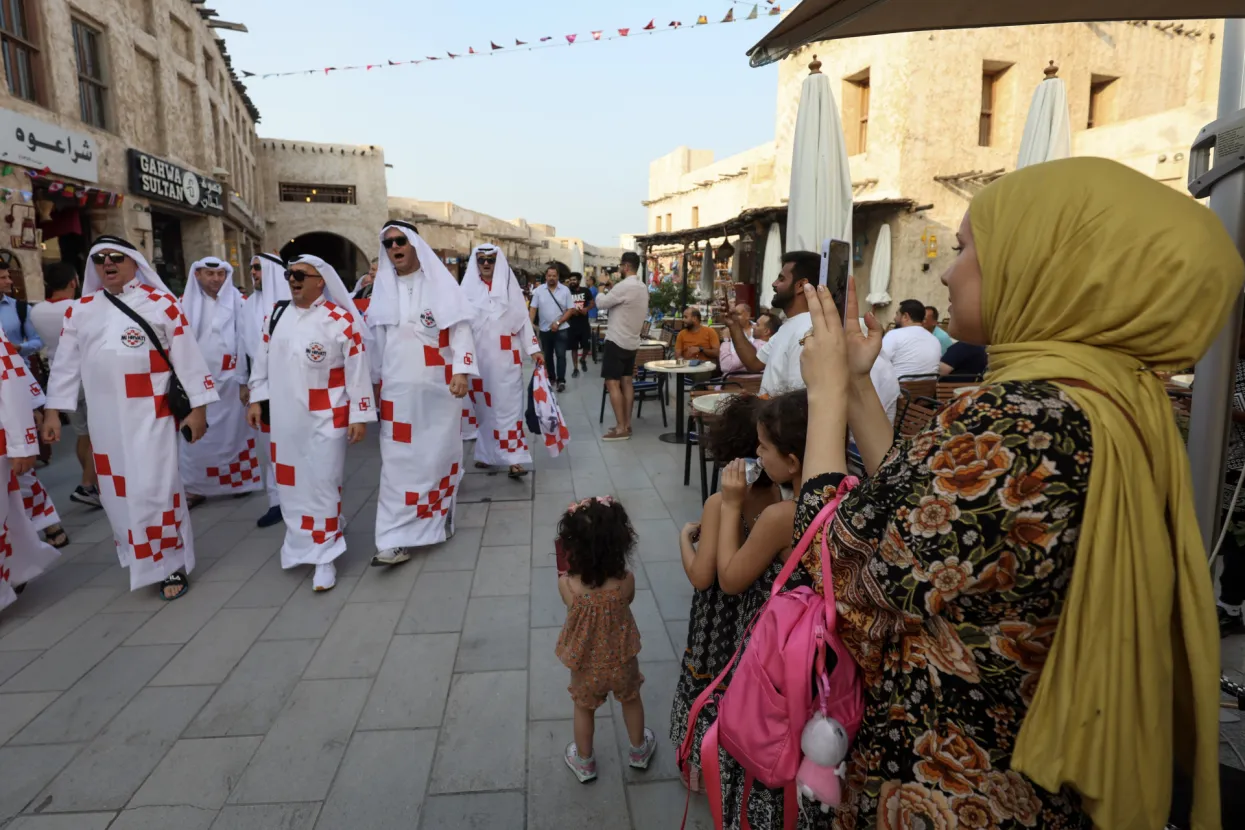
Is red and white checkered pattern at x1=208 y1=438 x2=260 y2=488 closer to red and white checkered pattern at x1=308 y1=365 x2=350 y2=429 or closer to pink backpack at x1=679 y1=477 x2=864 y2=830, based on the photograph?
red and white checkered pattern at x1=308 y1=365 x2=350 y2=429

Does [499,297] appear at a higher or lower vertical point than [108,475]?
higher

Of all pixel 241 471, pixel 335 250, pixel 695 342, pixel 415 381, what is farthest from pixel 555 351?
pixel 335 250

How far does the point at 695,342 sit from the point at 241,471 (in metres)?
4.26

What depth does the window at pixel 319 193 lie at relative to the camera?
2177 cm

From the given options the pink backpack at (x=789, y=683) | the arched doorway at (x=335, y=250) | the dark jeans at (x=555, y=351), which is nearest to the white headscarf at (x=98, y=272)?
the pink backpack at (x=789, y=683)

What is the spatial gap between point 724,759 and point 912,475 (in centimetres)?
84

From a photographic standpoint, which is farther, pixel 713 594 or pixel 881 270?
pixel 881 270

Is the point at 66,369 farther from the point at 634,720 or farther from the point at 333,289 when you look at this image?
the point at 634,720

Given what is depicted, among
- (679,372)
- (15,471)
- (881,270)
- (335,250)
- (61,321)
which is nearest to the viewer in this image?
(15,471)

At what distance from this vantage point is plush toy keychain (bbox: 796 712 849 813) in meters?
1.05

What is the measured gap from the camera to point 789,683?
3.54 ft

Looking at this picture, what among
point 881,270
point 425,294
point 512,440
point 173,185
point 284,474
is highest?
point 173,185

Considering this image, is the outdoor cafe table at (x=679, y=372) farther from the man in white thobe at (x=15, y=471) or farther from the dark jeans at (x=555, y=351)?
the man in white thobe at (x=15, y=471)

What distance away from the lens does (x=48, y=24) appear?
7.99 meters
